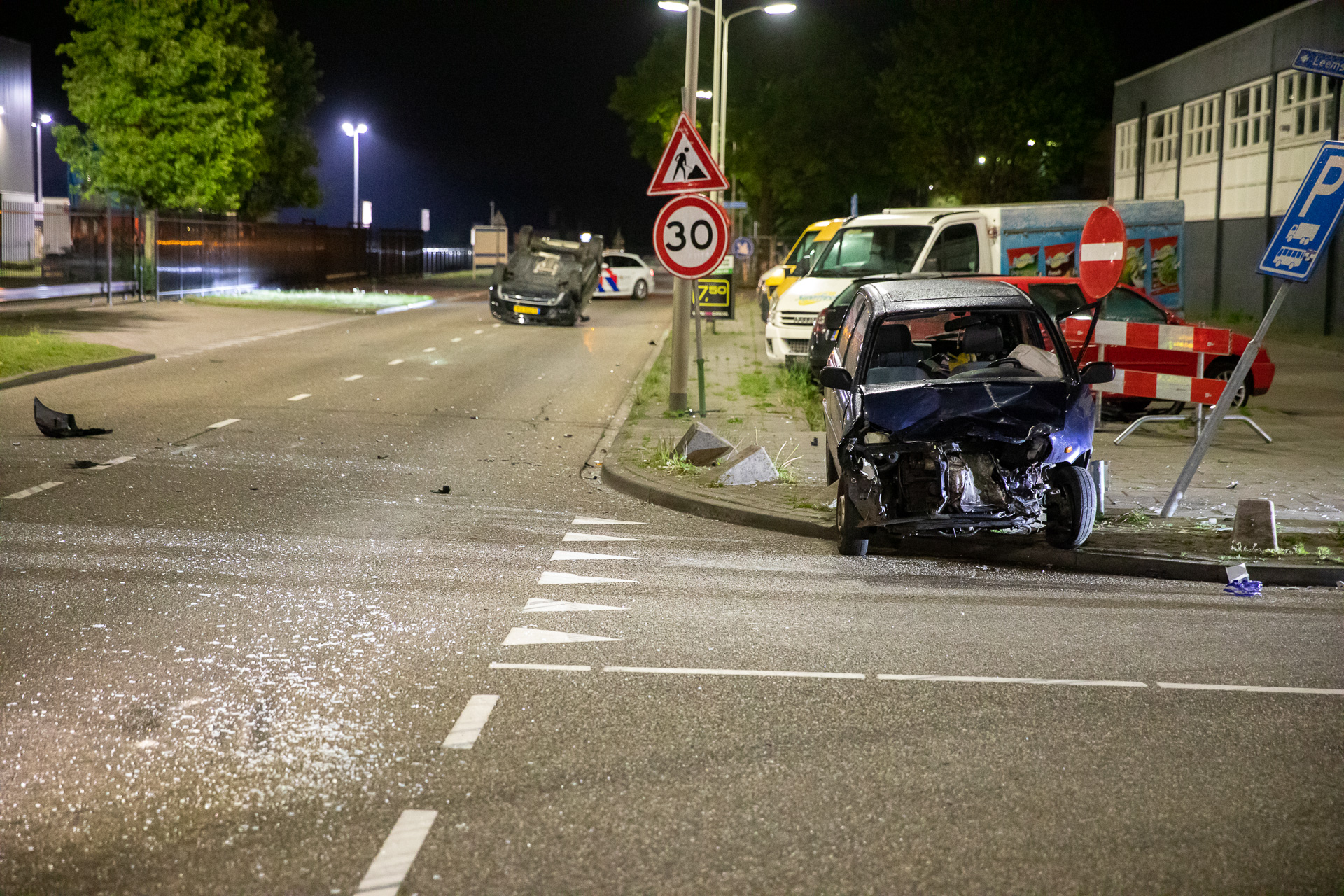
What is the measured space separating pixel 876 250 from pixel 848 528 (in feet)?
43.6

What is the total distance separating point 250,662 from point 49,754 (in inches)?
48.1

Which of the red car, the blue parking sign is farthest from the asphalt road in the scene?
the red car

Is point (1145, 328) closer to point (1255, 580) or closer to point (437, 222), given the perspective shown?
point (1255, 580)

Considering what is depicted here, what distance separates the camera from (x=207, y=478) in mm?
10594

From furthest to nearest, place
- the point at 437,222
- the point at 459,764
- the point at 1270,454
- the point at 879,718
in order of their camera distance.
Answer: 1. the point at 437,222
2. the point at 1270,454
3. the point at 879,718
4. the point at 459,764

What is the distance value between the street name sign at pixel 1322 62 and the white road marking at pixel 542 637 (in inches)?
254

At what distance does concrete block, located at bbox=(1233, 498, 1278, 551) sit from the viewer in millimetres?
8289

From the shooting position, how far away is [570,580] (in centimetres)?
759

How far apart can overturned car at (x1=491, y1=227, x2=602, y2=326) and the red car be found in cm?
1552

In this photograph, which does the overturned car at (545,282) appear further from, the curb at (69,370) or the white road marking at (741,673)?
the white road marking at (741,673)

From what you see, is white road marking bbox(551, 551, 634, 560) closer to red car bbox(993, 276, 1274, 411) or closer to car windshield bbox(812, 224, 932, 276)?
red car bbox(993, 276, 1274, 411)

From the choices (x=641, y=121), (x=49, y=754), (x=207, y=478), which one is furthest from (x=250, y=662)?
(x=641, y=121)

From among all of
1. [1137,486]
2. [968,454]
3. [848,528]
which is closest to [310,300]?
[1137,486]

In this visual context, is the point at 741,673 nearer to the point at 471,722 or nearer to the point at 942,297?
→ the point at 471,722
